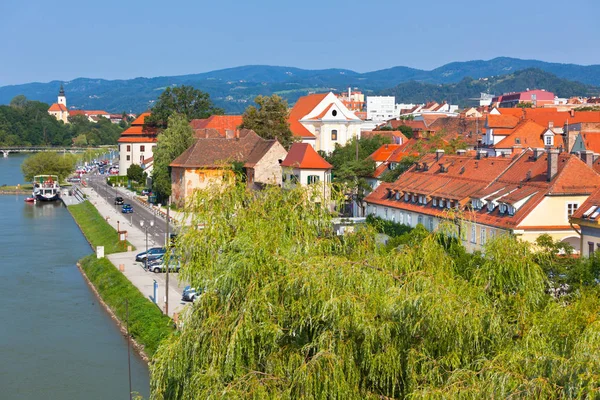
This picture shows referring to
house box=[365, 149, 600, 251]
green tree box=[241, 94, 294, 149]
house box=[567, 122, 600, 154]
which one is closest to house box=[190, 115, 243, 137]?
green tree box=[241, 94, 294, 149]

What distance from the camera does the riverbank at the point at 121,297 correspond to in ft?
82.1

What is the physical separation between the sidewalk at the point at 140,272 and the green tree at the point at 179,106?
24248 millimetres

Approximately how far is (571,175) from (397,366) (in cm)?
1879

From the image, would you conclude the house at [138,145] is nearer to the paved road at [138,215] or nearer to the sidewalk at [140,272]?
the paved road at [138,215]

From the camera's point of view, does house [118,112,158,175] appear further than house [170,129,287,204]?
Yes

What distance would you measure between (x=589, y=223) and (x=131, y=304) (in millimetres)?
14121

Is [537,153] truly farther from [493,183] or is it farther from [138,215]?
[138,215]

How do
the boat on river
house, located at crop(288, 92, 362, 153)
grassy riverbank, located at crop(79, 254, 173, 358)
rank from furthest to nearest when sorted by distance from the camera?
the boat on river
house, located at crop(288, 92, 362, 153)
grassy riverbank, located at crop(79, 254, 173, 358)

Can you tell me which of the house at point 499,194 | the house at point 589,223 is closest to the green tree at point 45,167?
the house at point 499,194

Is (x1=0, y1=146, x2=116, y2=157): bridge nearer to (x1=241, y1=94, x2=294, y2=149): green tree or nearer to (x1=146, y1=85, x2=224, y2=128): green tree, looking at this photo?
(x1=146, y1=85, x2=224, y2=128): green tree

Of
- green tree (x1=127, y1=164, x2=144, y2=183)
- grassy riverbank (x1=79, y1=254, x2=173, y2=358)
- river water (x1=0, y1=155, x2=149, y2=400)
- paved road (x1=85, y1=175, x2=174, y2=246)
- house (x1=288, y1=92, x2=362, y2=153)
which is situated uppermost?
house (x1=288, y1=92, x2=362, y2=153)

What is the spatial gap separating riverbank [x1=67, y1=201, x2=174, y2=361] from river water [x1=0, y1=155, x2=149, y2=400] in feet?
1.23

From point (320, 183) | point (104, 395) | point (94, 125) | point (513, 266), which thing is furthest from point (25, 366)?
point (94, 125)

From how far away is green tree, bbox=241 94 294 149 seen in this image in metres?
61.2
